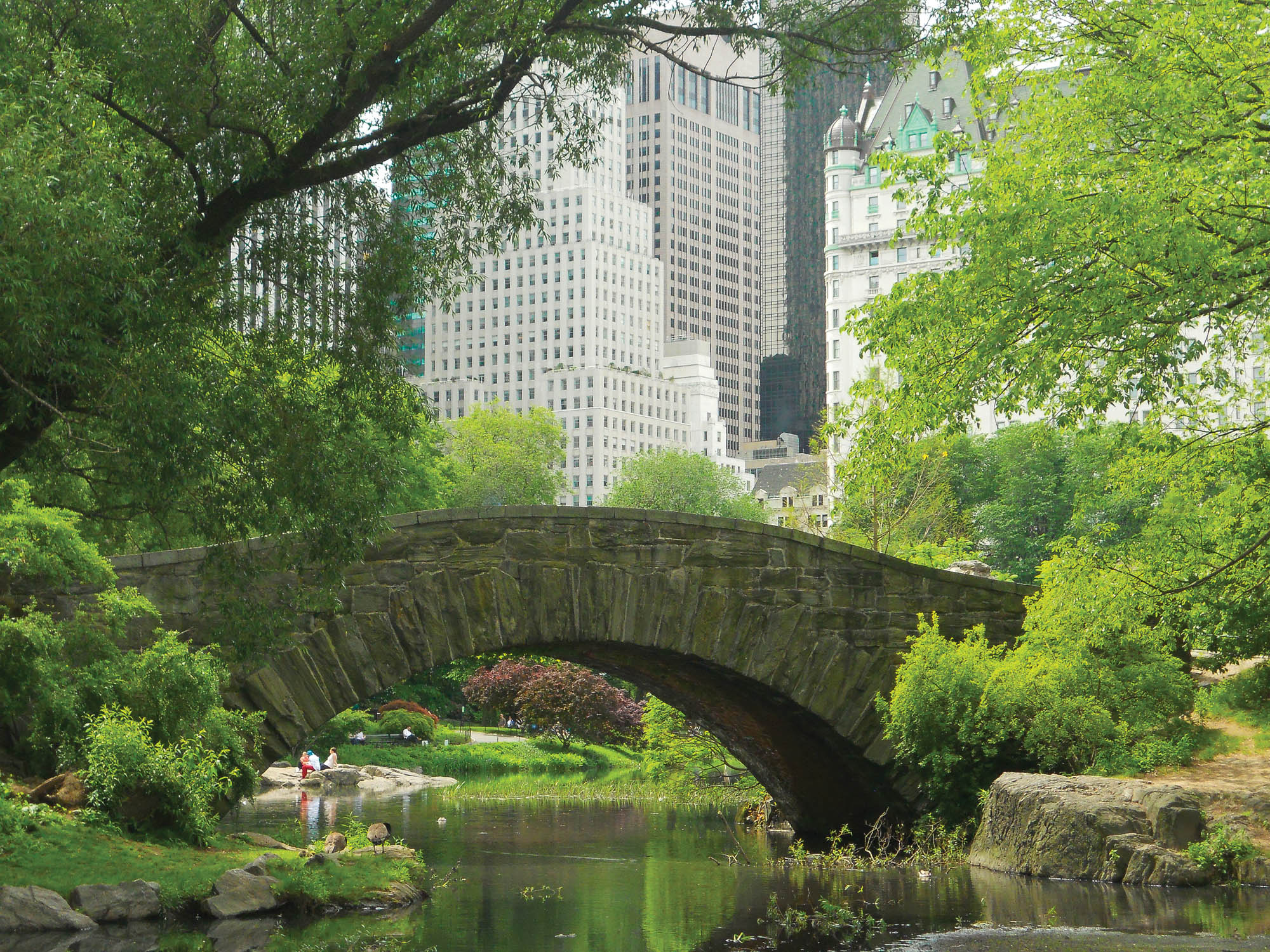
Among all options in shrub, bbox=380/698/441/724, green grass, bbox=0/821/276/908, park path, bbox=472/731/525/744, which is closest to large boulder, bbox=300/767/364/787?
park path, bbox=472/731/525/744

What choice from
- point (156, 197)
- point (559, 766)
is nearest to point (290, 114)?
point (156, 197)

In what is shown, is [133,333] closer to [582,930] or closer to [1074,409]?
[582,930]

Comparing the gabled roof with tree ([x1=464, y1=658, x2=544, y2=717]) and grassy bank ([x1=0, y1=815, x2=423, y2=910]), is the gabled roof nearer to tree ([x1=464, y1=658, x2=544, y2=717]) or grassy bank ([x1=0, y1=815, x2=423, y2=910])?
tree ([x1=464, y1=658, x2=544, y2=717])

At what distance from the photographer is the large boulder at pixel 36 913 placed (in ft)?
33.2

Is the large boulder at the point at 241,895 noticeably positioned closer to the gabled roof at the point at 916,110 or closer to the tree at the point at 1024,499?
the tree at the point at 1024,499

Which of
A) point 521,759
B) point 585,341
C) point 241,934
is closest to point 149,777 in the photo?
point 241,934

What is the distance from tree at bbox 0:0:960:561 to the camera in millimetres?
8797

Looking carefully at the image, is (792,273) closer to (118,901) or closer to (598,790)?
(598,790)

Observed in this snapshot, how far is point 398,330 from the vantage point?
13008mm

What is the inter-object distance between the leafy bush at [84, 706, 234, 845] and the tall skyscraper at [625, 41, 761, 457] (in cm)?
14922

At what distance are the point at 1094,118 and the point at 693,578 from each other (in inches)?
233

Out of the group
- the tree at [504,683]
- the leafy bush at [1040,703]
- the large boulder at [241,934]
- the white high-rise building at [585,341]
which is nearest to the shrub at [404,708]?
the tree at [504,683]

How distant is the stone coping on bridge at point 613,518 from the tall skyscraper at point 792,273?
15892 cm

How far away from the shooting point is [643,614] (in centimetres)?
1494
